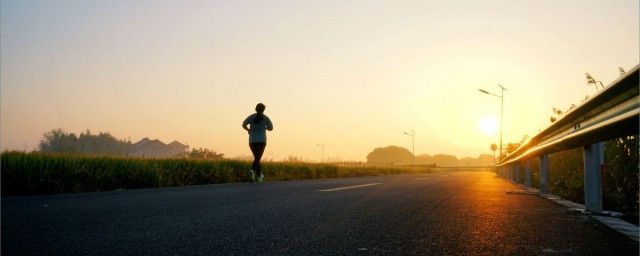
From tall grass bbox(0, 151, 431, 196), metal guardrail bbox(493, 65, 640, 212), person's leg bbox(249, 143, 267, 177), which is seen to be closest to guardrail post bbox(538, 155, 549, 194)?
metal guardrail bbox(493, 65, 640, 212)

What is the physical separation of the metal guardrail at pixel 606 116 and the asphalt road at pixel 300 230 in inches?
29.3

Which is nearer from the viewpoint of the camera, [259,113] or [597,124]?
[597,124]

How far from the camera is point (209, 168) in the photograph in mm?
14703

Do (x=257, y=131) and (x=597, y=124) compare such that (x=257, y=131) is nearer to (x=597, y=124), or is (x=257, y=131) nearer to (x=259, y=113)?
(x=259, y=113)

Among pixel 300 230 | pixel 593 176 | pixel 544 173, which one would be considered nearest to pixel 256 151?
pixel 544 173

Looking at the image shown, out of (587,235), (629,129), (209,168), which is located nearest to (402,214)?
(587,235)

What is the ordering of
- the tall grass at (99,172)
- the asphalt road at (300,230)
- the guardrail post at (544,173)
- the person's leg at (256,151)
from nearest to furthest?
the asphalt road at (300,230)
the guardrail post at (544,173)
the tall grass at (99,172)
the person's leg at (256,151)

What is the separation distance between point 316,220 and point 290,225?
0.40m

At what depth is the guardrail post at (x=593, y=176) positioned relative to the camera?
15.8 ft

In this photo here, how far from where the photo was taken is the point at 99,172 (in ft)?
34.4

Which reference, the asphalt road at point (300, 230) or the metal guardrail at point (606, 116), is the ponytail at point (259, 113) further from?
the metal guardrail at point (606, 116)

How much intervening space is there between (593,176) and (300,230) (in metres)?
3.15

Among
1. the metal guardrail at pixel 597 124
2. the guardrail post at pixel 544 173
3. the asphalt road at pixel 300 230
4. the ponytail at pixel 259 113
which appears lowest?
the asphalt road at pixel 300 230

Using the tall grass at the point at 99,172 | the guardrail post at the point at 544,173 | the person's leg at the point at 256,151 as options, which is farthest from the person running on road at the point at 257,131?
the guardrail post at the point at 544,173
